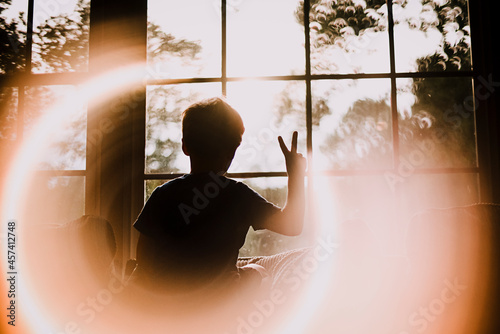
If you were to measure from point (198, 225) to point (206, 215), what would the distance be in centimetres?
4

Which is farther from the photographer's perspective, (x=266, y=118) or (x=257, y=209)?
(x=266, y=118)

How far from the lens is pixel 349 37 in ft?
5.90

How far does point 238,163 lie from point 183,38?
2.09ft

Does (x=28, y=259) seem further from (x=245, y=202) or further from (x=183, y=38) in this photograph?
(x=183, y=38)

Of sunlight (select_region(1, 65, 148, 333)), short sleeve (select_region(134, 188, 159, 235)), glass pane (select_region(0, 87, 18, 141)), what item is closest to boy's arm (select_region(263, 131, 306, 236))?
short sleeve (select_region(134, 188, 159, 235))

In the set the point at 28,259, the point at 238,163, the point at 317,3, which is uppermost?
the point at 317,3

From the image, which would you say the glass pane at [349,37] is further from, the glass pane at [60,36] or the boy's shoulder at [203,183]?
the glass pane at [60,36]

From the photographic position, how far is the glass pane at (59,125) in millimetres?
1830

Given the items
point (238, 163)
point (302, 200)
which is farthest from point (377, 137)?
point (302, 200)

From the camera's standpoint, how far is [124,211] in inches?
67.8
